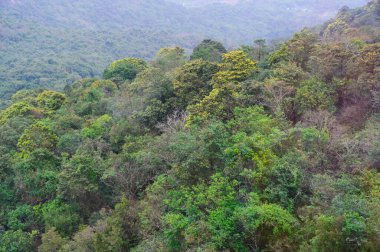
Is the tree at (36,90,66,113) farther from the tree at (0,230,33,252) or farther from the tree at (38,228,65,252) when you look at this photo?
the tree at (38,228,65,252)

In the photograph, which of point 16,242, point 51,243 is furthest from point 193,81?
point 16,242

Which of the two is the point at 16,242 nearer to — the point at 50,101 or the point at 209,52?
the point at 50,101

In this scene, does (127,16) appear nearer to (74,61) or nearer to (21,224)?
(74,61)

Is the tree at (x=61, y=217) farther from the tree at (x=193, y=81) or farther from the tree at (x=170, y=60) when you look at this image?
the tree at (x=170, y=60)

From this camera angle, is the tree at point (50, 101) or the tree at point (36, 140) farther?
the tree at point (50, 101)

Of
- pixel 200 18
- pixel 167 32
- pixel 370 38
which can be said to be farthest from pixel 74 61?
pixel 200 18

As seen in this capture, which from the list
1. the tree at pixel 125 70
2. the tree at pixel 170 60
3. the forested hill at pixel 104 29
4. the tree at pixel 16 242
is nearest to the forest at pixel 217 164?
the tree at pixel 16 242

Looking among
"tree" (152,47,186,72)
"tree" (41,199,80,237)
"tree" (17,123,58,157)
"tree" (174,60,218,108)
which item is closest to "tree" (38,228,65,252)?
"tree" (41,199,80,237)
